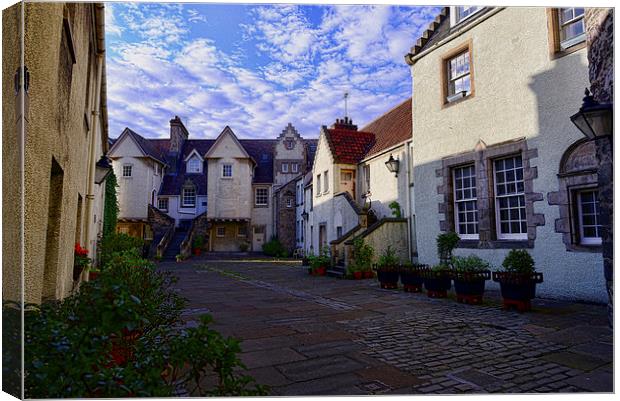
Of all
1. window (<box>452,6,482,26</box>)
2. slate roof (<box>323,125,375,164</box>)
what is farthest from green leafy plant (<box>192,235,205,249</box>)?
window (<box>452,6,482,26</box>)

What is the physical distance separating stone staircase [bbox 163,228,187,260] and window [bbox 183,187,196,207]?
2.79 m

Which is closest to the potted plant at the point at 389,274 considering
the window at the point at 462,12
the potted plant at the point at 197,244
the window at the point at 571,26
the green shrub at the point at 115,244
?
the window at the point at 571,26

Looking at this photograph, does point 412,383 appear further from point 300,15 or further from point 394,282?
point 394,282

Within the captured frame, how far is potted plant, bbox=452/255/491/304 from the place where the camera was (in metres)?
7.70

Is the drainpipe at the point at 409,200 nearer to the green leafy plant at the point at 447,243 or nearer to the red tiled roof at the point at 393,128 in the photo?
the red tiled roof at the point at 393,128

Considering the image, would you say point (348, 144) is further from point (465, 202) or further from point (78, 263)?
point (78, 263)

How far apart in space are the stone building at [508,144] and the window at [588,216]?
0.02m

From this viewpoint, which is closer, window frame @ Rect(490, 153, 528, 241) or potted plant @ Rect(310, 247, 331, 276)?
window frame @ Rect(490, 153, 528, 241)

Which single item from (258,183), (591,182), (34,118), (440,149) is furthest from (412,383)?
(258,183)

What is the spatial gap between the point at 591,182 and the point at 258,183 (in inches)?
1107

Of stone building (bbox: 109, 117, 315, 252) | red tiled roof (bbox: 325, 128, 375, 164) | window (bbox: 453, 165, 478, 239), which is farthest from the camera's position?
stone building (bbox: 109, 117, 315, 252)

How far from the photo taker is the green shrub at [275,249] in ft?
97.9

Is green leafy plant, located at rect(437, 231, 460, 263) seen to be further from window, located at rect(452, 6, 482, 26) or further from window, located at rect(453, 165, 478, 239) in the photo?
window, located at rect(452, 6, 482, 26)

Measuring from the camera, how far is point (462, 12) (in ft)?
34.5
